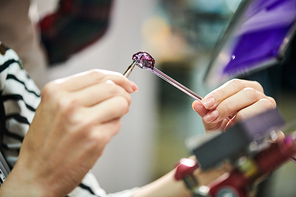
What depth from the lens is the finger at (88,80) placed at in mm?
302

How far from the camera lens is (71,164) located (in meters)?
A: 0.30

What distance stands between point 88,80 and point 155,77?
1.47 meters

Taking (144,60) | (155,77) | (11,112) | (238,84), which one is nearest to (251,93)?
(238,84)

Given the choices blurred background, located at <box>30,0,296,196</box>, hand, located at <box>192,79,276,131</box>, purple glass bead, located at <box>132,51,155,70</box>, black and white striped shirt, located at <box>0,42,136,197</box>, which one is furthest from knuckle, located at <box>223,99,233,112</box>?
blurred background, located at <box>30,0,296,196</box>

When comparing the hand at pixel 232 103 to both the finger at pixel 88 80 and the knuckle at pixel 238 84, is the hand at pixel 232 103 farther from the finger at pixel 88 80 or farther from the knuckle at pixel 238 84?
the finger at pixel 88 80

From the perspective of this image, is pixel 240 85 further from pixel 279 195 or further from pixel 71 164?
pixel 279 195

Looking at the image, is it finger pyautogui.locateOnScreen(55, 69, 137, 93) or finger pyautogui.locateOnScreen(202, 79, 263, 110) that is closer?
finger pyautogui.locateOnScreen(55, 69, 137, 93)

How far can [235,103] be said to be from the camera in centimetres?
42

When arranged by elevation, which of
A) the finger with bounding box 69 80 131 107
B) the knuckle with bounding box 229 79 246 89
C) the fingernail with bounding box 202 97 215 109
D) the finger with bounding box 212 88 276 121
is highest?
the finger with bounding box 69 80 131 107

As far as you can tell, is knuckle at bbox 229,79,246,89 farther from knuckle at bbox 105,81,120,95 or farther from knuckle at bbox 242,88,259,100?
knuckle at bbox 105,81,120,95

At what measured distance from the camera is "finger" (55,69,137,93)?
0.30 metres

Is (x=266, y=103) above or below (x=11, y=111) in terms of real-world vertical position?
below

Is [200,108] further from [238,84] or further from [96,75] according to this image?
[96,75]

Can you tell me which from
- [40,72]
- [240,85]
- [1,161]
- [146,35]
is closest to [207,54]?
[146,35]
